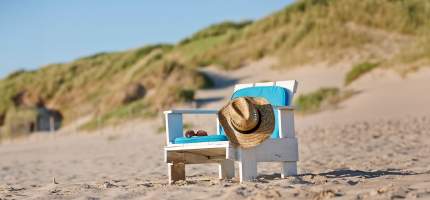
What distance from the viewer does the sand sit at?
20.3 feet

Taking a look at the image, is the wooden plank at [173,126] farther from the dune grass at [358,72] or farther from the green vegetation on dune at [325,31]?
the green vegetation on dune at [325,31]

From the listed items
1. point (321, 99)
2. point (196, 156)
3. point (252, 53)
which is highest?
point (252, 53)

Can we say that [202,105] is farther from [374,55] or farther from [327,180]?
[327,180]

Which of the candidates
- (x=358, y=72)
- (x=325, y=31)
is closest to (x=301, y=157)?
(x=358, y=72)

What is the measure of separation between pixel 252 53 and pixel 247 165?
17677 mm

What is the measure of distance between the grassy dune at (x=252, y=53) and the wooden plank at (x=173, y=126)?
36.9ft

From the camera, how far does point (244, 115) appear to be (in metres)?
6.58

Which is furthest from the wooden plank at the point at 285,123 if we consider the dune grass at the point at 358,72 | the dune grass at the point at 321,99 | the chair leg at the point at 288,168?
the dune grass at the point at 358,72

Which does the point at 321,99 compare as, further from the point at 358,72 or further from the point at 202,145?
the point at 202,145

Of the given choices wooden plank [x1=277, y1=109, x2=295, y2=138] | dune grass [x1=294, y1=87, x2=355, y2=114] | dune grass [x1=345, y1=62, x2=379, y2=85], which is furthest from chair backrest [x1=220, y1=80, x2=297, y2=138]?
dune grass [x1=345, y1=62, x2=379, y2=85]

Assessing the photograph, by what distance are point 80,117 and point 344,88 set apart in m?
10.3

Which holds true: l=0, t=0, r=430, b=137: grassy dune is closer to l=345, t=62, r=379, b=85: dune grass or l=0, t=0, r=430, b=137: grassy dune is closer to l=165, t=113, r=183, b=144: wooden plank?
l=345, t=62, r=379, b=85: dune grass

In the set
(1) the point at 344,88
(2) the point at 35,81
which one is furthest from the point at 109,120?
(2) the point at 35,81

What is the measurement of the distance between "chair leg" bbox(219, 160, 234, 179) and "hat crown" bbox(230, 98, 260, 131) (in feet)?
3.61
